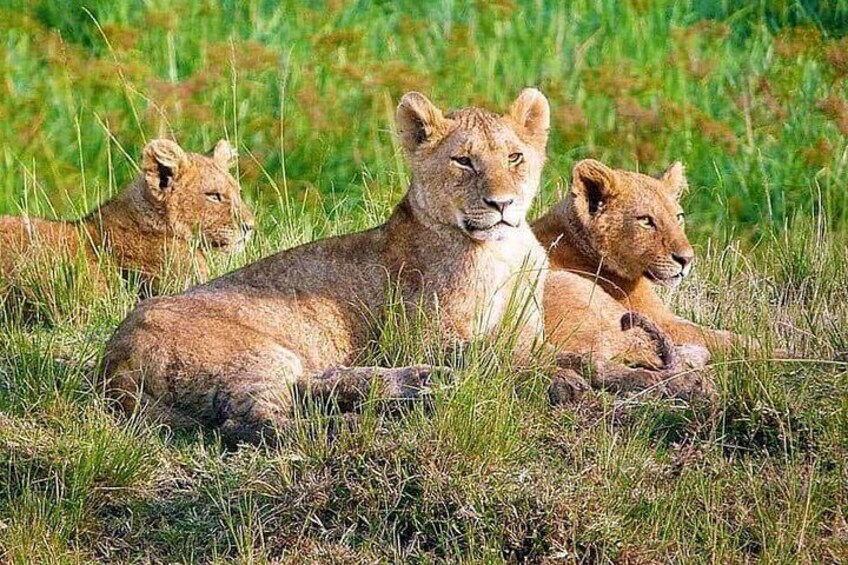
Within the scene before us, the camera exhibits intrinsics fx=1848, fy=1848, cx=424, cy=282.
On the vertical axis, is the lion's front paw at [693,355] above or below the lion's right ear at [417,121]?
below

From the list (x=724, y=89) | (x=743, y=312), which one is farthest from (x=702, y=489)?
(x=724, y=89)

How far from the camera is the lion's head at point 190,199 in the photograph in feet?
30.7

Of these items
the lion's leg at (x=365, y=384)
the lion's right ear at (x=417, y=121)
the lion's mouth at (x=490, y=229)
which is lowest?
the lion's leg at (x=365, y=384)

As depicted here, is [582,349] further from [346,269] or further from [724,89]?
[724,89]

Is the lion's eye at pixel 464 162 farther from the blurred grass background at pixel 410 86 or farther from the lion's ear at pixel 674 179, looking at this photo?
the blurred grass background at pixel 410 86

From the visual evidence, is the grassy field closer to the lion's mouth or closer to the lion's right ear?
the lion's mouth

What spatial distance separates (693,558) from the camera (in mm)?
5547

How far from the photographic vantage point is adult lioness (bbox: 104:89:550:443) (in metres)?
6.66

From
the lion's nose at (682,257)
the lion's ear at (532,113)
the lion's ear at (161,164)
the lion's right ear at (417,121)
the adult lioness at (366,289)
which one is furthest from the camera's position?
the lion's ear at (161,164)

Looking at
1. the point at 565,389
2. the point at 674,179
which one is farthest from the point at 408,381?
the point at 674,179

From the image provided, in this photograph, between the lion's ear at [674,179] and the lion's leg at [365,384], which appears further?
the lion's ear at [674,179]

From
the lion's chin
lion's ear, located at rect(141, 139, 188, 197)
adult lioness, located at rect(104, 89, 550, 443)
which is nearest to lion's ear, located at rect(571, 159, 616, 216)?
the lion's chin

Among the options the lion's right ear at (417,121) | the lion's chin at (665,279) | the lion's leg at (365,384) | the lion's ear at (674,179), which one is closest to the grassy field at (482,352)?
the lion's leg at (365,384)

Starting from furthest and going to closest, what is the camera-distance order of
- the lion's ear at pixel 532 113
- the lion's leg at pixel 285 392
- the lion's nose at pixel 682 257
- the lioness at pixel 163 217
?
the lioness at pixel 163 217 < the lion's nose at pixel 682 257 < the lion's ear at pixel 532 113 < the lion's leg at pixel 285 392
